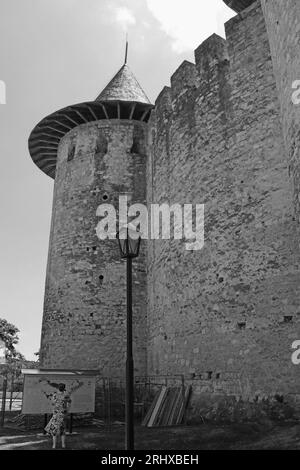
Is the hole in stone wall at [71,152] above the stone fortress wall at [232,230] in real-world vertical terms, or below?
Answer: above

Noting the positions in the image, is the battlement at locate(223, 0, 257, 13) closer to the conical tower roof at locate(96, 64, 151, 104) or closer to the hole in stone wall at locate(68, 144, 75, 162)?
the conical tower roof at locate(96, 64, 151, 104)

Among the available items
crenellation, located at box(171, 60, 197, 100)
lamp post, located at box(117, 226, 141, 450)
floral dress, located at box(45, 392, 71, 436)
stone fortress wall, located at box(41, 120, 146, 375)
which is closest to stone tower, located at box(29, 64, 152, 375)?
stone fortress wall, located at box(41, 120, 146, 375)

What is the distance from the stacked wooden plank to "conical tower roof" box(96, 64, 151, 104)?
1043 centimetres

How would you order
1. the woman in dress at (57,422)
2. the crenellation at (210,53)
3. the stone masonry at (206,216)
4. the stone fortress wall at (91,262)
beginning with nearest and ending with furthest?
1. the woman in dress at (57,422)
2. the stone masonry at (206,216)
3. the crenellation at (210,53)
4. the stone fortress wall at (91,262)

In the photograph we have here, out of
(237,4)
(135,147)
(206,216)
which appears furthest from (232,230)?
(237,4)

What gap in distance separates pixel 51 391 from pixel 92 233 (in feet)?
20.2

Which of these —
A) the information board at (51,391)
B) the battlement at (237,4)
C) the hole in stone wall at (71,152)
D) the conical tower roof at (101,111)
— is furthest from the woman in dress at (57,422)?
the battlement at (237,4)

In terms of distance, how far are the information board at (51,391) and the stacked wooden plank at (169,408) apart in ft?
4.64

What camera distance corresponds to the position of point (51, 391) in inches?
360

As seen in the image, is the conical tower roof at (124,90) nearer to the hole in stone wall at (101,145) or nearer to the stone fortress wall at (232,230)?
the hole in stone wall at (101,145)

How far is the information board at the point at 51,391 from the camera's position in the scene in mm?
8891

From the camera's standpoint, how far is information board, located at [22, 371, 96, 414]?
889 centimetres

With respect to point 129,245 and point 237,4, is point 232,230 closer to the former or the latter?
point 129,245
